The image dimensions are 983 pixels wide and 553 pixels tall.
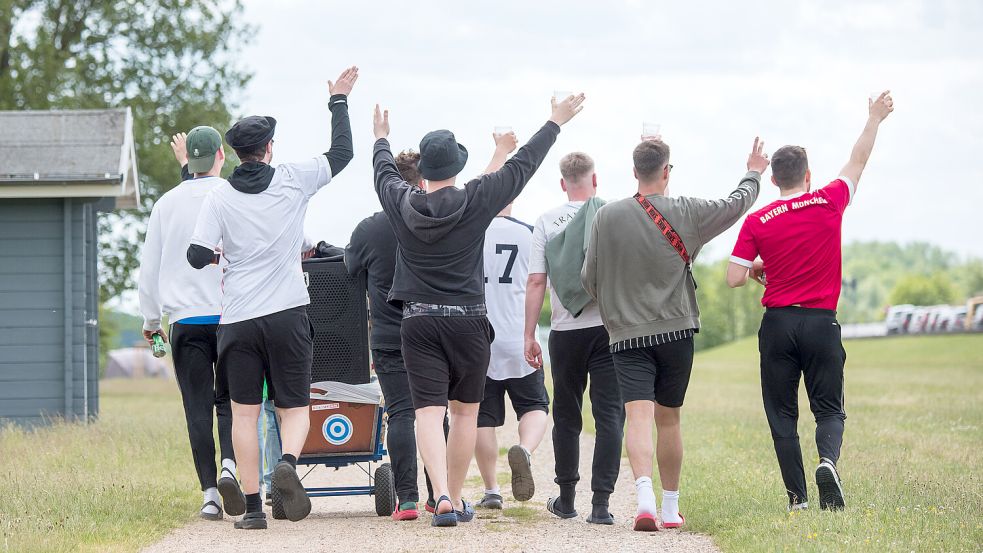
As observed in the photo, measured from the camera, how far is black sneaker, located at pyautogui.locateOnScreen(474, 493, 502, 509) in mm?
7871

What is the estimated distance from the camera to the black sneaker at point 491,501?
787 cm

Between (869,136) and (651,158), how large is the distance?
114 centimetres

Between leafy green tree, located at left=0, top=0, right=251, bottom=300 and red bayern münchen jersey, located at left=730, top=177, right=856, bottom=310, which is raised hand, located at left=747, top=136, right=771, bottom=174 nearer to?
red bayern münchen jersey, located at left=730, top=177, right=856, bottom=310

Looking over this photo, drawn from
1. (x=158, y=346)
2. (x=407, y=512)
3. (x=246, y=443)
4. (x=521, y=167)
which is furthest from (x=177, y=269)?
(x=521, y=167)

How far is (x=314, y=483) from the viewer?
977 centimetres

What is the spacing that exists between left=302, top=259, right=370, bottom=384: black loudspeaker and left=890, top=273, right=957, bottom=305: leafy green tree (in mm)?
151684

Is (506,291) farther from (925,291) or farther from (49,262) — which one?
(925,291)

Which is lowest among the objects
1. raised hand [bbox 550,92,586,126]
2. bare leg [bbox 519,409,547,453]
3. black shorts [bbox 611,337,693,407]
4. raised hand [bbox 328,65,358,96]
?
bare leg [bbox 519,409,547,453]

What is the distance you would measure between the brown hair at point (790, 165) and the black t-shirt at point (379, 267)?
214 cm

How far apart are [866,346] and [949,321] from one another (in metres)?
38.9

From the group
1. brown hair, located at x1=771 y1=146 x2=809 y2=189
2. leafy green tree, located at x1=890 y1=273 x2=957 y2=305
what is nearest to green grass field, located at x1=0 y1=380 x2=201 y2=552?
brown hair, located at x1=771 y1=146 x2=809 y2=189

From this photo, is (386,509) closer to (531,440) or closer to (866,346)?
(531,440)

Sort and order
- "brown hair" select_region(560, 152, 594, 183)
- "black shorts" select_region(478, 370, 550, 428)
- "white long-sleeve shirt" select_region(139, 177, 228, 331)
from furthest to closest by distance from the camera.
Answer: "black shorts" select_region(478, 370, 550, 428) < "brown hair" select_region(560, 152, 594, 183) < "white long-sleeve shirt" select_region(139, 177, 228, 331)

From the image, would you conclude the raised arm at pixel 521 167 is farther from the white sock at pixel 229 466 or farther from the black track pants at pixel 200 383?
the white sock at pixel 229 466
